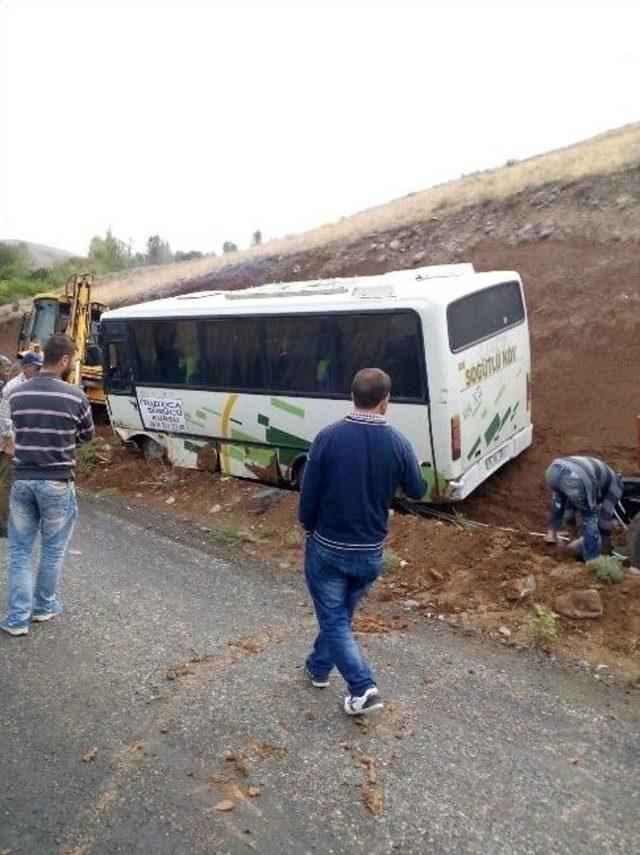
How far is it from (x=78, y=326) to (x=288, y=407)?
7.62m

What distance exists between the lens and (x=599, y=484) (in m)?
7.19

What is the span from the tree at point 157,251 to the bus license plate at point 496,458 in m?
51.5

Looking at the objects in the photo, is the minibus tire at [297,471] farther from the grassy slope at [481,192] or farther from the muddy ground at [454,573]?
the grassy slope at [481,192]

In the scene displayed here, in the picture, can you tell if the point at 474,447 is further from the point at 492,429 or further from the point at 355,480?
the point at 355,480

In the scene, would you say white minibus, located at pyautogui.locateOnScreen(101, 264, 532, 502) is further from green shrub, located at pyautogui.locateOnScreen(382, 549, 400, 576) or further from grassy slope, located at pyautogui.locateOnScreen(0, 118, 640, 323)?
grassy slope, located at pyautogui.locateOnScreen(0, 118, 640, 323)

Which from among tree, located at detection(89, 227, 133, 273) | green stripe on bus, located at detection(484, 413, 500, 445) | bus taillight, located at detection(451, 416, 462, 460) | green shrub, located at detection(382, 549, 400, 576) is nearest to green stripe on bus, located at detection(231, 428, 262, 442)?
bus taillight, located at detection(451, 416, 462, 460)

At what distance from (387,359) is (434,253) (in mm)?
13308

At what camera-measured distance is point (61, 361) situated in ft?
16.3

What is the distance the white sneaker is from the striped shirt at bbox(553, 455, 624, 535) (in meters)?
3.60

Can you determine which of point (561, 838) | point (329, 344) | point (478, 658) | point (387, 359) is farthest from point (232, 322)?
point (561, 838)

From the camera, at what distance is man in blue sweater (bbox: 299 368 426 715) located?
13.0 ft

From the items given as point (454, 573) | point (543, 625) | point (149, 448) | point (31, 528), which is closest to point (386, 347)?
point (454, 573)

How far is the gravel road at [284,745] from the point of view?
3.42m

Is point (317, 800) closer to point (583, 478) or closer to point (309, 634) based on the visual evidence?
point (309, 634)
